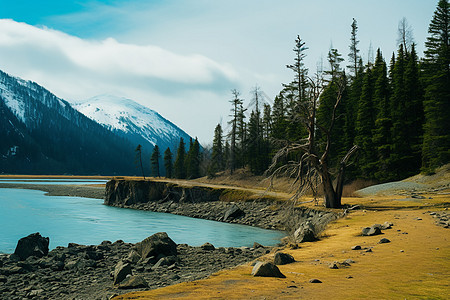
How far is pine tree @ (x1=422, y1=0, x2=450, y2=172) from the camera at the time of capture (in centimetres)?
3694

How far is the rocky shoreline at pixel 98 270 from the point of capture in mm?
10594

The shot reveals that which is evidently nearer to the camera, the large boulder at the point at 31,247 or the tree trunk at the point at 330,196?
the large boulder at the point at 31,247

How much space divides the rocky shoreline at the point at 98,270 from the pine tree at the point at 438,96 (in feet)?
98.5

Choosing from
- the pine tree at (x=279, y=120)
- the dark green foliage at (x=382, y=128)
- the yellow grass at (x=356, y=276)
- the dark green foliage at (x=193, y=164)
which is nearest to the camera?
the yellow grass at (x=356, y=276)

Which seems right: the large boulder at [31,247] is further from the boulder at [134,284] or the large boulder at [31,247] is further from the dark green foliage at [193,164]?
the dark green foliage at [193,164]

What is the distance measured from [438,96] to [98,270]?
131 feet

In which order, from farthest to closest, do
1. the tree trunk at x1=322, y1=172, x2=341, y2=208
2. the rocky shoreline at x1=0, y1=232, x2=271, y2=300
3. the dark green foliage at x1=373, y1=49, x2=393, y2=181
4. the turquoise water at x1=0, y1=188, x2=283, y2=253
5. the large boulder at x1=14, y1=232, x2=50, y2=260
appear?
the dark green foliage at x1=373, y1=49, x2=393, y2=181 → the tree trunk at x1=322, y1=172, x2=341, y2=208 → the turquoise water at x1=0, y1=188, x2=283, y2=253 → the large boulder at x1=14, y1=232, x2=50, y2=260 → the rocky shoreline at x1=0, y1=232, x2=271, y2=300

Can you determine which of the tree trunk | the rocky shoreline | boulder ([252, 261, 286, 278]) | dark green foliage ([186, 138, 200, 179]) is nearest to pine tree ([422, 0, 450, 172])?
the tree trunk

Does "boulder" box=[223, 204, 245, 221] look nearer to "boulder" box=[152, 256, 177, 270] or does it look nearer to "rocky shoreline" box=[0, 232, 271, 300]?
"rocky shoreline" box=[0, 232, 271, 300]

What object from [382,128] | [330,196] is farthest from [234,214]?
[382,128]

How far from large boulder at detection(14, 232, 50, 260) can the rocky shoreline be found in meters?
0.30

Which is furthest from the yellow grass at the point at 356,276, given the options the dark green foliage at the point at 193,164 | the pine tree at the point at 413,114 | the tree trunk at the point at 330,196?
the dark green foliage at the point at 193,164

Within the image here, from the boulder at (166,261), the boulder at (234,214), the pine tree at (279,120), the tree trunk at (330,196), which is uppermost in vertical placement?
the pine tree at (279,120)

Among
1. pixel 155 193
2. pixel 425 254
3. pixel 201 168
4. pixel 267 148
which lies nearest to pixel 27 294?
pixel 425 254
